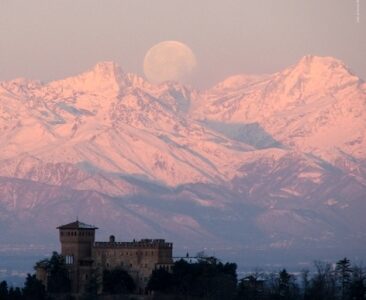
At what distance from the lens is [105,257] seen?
172m

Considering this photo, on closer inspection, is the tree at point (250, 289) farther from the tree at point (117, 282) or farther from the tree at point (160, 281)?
the tree at point (117, 282)

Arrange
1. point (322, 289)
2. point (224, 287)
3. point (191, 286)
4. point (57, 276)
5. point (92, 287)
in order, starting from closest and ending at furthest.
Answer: point (224, 287)
point (191, 286)
point (92, 287)
point (322, 289)
point (57, 276)

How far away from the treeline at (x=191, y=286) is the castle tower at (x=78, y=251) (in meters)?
0.73

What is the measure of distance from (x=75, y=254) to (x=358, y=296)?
1038 inches

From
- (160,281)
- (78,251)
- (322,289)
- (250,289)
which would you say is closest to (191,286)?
(160,281)

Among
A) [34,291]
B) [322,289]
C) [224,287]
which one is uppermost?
[322,289]

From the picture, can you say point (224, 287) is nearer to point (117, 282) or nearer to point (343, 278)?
point (117, 282)

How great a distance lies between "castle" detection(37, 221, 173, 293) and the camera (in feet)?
557

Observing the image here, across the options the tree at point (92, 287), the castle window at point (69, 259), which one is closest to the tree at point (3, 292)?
the tree at point (92, 287)

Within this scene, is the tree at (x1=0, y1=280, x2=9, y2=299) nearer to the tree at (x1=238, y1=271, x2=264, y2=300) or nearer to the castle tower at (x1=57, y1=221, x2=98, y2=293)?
the castle tower at (x1=57, y1=221, x2=98, y2=293)

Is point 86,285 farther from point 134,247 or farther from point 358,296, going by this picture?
point 358,296

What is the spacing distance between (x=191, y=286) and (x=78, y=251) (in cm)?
1329

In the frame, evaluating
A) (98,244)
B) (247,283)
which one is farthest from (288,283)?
(98,244)

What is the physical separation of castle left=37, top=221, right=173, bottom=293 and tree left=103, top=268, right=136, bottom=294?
0.80m
